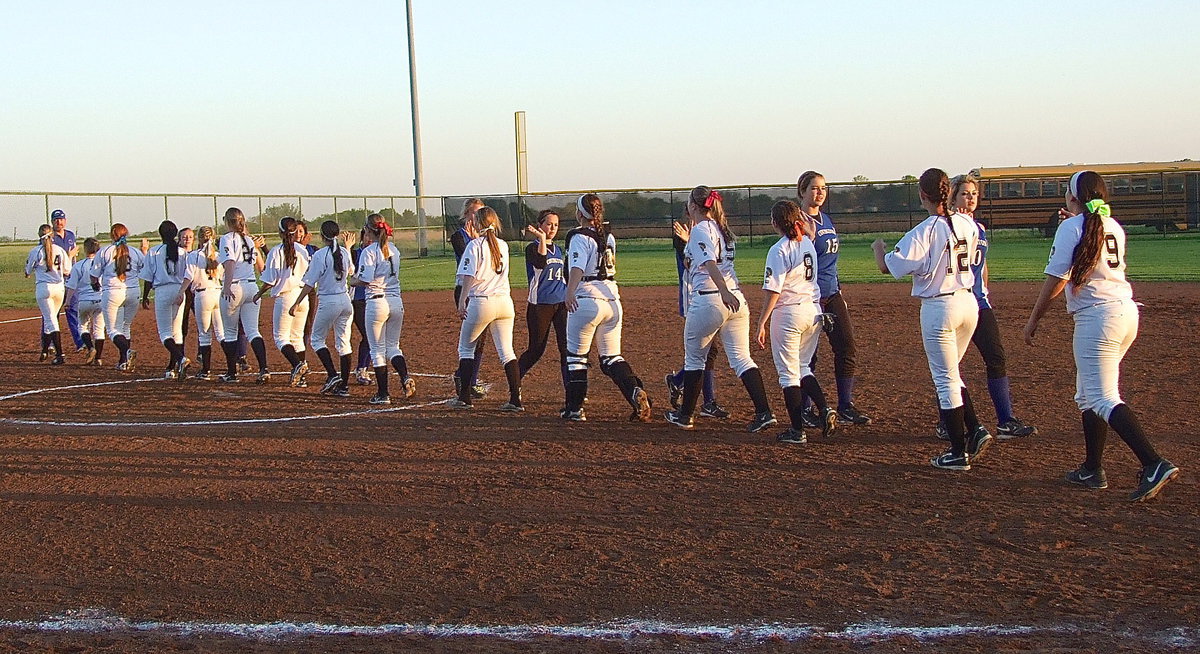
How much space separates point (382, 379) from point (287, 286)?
2082 millimetres

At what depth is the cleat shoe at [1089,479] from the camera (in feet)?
21.7

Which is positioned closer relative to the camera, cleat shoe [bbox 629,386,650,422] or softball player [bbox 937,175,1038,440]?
softball player [bbox 937,175,1038,440]

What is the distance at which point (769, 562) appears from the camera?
17.8 feet

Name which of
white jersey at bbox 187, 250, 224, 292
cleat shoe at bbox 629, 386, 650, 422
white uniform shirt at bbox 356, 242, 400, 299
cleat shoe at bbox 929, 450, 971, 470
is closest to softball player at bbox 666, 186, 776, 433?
cleat shoe at bbox 629, 386, 650, 422

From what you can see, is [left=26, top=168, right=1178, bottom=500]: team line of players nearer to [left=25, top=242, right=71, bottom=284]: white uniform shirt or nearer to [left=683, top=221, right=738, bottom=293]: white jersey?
[left=683, top=221, right=738, bottom=293]: white jersey

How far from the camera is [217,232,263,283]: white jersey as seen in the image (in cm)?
1156

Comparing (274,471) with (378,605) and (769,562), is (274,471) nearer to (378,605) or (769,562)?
(378,605)

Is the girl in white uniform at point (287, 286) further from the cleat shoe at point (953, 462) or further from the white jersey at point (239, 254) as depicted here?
the cleat shoe at point (953, 462)

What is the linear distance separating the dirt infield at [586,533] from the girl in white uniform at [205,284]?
2.29 meters

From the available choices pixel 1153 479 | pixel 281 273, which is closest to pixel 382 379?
pixel 281 273

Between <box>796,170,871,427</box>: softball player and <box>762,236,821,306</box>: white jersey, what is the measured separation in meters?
0.42

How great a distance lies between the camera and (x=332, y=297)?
11078mm

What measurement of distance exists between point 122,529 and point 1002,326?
12253 millimetres

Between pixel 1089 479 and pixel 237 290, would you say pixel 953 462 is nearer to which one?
pixel 1089 479
